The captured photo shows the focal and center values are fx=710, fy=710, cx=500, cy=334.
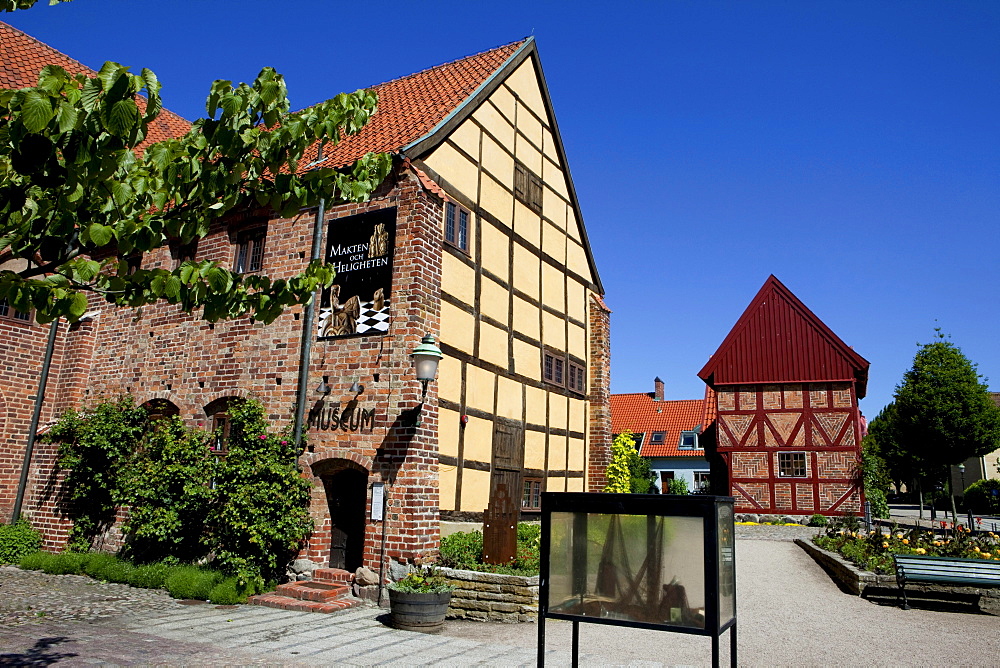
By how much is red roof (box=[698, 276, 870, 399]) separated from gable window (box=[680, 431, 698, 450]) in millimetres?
13937

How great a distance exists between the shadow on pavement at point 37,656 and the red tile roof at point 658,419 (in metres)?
35.6

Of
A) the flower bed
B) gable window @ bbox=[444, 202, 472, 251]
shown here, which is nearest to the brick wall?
the flower bed

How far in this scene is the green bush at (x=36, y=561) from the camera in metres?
12.4

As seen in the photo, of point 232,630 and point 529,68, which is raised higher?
point 529,68

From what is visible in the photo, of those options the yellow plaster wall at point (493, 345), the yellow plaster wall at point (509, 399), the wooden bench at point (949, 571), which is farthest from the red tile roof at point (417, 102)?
the wooden bench at point (949, 571)

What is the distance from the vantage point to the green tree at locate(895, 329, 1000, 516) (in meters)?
25.8

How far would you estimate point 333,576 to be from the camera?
10.5m

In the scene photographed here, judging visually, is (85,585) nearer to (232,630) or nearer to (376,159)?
(232,630)

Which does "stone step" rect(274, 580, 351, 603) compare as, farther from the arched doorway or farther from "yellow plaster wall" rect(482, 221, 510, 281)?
"yellow plaster wall" rect(482, 221, 510, 281)

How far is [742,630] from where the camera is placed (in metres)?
8.84

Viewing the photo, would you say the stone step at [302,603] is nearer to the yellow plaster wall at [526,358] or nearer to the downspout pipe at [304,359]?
the downspout pipe at [304,359]

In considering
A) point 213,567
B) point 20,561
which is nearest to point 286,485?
point 213,567

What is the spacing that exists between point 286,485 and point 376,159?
22.1 ft

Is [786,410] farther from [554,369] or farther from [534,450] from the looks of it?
[534,450]
